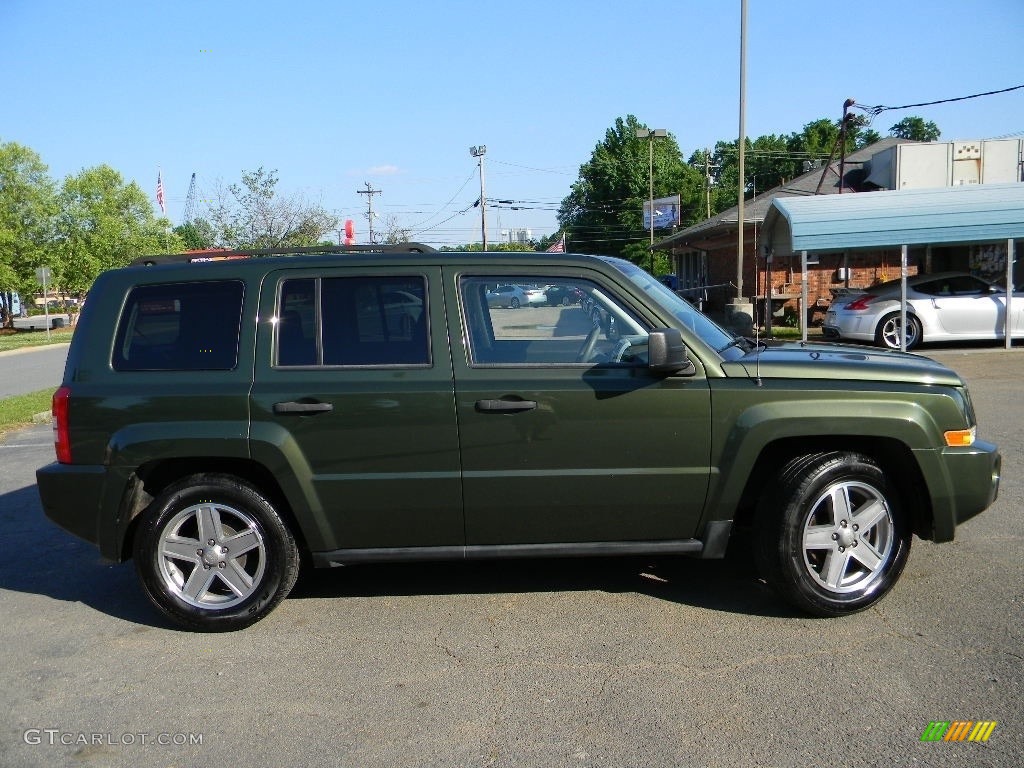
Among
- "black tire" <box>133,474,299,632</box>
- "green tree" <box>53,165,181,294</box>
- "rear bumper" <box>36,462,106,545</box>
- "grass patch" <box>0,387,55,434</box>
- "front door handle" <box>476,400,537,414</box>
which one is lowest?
"grass patch" <box>0,387,55,434</box>

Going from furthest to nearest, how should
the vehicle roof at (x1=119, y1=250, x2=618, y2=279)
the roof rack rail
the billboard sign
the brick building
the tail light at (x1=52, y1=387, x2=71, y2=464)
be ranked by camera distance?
the billboard sign < the brick building < the roof rack rail < the vehicle roof at (x1=119, y1=250, x2=618, y2=279) < the tail light at (x1=52, y1=387, x2=71, y2=464)

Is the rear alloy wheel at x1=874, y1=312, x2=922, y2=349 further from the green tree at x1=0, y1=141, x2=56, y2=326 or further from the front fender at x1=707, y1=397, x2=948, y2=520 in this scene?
the green tree at x1=0, y1=141, x2=56, y2=326

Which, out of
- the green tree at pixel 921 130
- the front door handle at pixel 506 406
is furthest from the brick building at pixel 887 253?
the green tree at pixel 921 130

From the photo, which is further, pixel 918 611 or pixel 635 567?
pixel 635 567

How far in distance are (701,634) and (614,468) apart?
89 centimetres

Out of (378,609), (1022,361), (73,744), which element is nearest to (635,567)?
(378,609)

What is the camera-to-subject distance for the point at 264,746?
137 inches

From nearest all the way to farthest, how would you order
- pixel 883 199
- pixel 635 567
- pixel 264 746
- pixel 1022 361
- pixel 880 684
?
pixel 264 746 → pixel 880 684 → pixel 635 567 → pixel 1022 361 → pixel 883 199

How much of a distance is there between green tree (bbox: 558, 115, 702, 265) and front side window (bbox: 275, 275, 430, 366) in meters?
72.8

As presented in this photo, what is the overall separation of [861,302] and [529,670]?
1470cm

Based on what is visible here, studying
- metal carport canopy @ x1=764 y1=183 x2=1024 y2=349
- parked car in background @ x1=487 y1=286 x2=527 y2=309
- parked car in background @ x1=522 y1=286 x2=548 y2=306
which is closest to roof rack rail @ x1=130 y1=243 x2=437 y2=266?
parked car in background @ x1=487 y1=286 x2=527 y2=309

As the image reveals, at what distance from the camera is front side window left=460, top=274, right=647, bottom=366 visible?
15.0 feet

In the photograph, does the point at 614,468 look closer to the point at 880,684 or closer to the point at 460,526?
the point at 460,526

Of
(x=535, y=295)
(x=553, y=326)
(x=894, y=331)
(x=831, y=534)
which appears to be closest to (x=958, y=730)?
(x=831, y=534)
